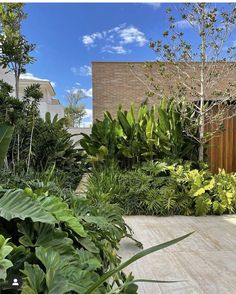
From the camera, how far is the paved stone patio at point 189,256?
9.29ft

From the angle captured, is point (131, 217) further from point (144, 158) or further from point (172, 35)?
point (172, 35)

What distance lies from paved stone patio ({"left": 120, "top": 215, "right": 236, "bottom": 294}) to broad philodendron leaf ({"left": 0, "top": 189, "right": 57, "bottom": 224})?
1302mm

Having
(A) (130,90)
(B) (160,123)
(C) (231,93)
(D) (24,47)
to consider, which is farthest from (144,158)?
(A) (130,90)

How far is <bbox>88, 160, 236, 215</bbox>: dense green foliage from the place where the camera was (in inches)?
213

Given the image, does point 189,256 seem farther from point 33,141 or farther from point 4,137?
→ point 33,141

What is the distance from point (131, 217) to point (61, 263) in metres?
A: 3.65

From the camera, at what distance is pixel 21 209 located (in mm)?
1995

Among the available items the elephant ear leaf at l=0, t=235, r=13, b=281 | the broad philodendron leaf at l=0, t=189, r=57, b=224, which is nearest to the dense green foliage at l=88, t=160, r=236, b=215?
the broad philodendron leaf at l=0, t=189, r=57, b=224

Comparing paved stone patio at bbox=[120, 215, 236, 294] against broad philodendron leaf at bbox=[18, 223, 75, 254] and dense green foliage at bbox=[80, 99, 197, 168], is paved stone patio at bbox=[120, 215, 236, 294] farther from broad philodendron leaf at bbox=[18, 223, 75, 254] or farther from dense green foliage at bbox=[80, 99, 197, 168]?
dense green foliage at bbox=[80, 99, 197, 168]

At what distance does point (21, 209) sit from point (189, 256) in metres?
2.22

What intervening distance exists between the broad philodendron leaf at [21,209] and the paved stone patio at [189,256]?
1.30 m

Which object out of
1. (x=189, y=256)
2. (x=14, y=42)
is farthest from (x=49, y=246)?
(x=14, y=42)

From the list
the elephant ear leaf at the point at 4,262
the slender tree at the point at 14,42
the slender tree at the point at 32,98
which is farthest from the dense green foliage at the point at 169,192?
the elephant ear leaf at the point at 4,262

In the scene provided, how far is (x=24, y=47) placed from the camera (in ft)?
18.7
